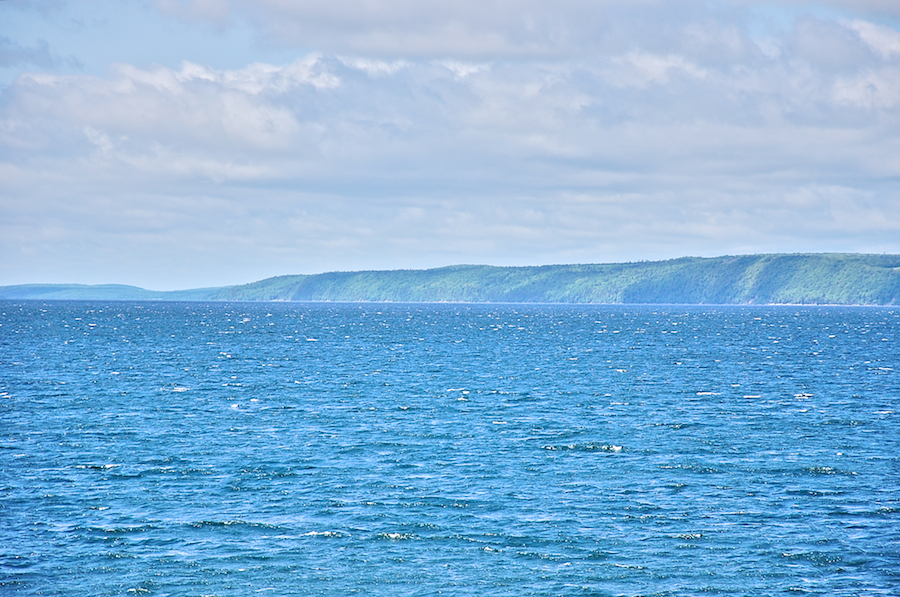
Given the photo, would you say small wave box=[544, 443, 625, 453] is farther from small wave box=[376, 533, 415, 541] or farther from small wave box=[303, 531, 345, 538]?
small wave box=[303, 531, 345, 538]

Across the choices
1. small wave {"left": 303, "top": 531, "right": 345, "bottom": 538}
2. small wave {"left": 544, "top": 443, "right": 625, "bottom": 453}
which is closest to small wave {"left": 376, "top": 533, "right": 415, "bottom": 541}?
small wave {"left": 303, "top": 531, "right": 345, "bottom": 538}

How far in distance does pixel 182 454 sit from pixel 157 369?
46.0 meters

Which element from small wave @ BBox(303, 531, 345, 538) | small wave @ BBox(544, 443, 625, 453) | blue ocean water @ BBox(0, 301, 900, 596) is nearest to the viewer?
blue ocean water @ BBox(0, 301, 900, 596)

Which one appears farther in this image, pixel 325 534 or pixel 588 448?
pixel 588 448

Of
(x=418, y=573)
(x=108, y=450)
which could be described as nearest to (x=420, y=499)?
(x=418, y=573)

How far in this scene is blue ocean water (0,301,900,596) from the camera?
2955 centimetres

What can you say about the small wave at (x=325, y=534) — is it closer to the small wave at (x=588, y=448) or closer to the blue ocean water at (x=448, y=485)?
the blue ocean water at (x=448, y=485)

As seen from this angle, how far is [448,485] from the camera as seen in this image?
40.5m

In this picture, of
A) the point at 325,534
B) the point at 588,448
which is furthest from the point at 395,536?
the point at 588,448

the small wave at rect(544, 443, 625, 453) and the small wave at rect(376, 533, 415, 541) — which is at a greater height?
the small wave at rect(544, 443, 625, 453)

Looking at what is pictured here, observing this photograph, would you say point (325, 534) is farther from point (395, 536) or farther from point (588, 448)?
point (588, 448)

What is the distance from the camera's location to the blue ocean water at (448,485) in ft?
96.9

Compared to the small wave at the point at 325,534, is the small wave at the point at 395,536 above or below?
below

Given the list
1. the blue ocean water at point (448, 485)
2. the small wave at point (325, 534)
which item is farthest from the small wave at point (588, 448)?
the small wave at point (325, 534)
